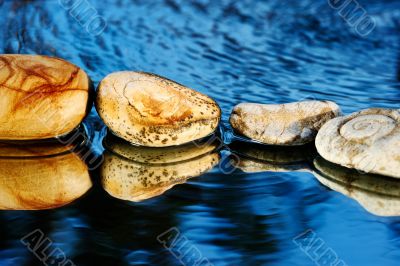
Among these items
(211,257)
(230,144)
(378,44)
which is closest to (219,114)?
(230,144)

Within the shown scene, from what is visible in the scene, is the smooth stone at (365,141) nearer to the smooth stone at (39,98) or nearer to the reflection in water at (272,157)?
the reflection in water at (272,157)

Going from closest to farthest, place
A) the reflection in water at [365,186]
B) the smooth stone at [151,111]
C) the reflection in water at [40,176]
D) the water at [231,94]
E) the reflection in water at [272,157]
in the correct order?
the water at [231,94]
the reflection in water at [365,186]
the reflection in water at [40,176]
the reflection in water at [272,157]
the smooth stone at [151,111]

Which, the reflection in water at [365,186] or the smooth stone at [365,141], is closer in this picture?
the reflection in water at [365,186]

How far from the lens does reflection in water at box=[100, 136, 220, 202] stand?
13.8ft

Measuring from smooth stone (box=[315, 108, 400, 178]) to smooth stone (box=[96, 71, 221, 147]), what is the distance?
81 cm

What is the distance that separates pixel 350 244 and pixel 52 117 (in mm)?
2086

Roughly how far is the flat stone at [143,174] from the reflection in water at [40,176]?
0.15 m

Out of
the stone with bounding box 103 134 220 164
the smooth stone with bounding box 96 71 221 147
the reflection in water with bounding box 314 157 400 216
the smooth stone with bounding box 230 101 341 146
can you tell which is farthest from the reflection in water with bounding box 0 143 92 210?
the reflection in water with bounding box 314 157 400 216

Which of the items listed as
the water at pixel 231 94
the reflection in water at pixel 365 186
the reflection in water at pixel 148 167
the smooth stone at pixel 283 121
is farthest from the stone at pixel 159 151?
the reflection in water at pixel 365 186

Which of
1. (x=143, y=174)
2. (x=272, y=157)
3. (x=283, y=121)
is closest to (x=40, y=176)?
(x=143, y=174)

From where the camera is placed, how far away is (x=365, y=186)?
417 centimetres

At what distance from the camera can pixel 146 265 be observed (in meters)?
3.41

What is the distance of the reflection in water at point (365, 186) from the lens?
3.97m

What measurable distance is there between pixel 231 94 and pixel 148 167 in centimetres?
147
